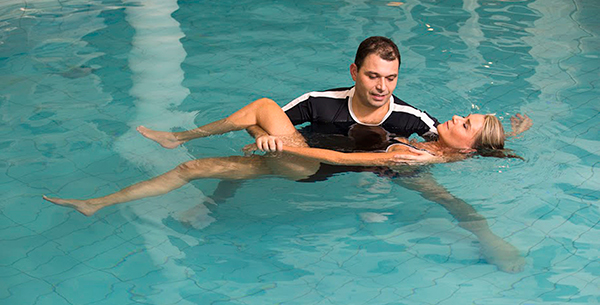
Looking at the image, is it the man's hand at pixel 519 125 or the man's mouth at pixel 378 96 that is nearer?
the man's mouth at pixel 378 96

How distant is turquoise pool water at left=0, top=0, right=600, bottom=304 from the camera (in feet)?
12.3

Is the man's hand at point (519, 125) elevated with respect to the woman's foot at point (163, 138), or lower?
elevated

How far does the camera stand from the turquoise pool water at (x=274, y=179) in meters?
3.74

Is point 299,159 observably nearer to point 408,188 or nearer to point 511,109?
point 408,188

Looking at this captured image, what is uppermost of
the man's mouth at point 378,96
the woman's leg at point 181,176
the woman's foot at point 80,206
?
the man's mouth at point 378,96

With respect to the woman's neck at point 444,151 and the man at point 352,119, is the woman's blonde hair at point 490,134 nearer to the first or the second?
the woman's neck at point 444,151

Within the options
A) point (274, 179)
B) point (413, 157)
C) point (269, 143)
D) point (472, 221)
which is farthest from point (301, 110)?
point (472, 221)

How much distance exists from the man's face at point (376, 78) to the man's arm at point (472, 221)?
0.61m

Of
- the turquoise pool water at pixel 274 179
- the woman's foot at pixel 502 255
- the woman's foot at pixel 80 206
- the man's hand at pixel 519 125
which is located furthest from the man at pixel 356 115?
the woman's foot at pixel 80 206

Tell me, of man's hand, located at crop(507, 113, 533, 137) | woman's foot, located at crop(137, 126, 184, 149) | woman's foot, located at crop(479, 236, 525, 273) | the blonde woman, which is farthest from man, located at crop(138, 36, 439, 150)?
woman's foot, located at crop(479, 236, 525, 273)

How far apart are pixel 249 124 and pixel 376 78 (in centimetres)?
95

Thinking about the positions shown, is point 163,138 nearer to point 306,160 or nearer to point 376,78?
→ point 306,160

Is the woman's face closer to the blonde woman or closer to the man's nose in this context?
the blonde woman

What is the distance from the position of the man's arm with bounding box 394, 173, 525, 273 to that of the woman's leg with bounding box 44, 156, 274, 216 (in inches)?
40.9
